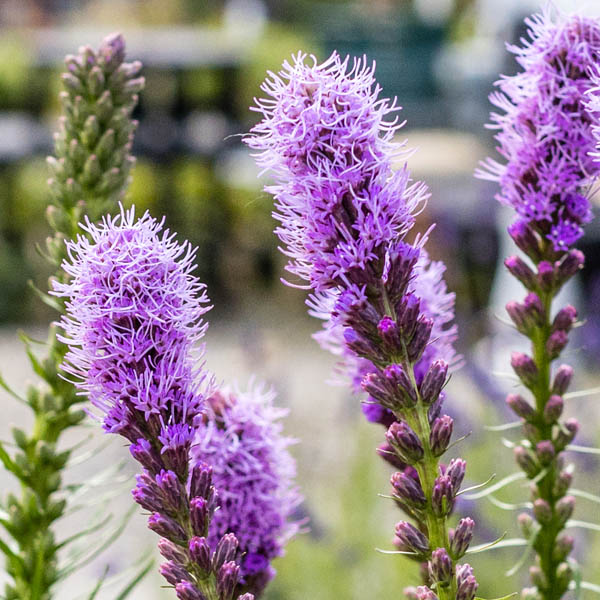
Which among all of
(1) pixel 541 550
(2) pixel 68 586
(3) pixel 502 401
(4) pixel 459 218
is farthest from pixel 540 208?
(4) pixel 459 218

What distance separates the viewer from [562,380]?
142 cm

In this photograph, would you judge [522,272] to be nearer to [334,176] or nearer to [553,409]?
[553,409]

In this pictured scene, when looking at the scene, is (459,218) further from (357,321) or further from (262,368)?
(357,321)

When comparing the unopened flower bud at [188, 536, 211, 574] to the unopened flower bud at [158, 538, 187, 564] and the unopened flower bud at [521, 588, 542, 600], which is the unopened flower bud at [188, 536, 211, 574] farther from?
the unopened flower bud at [521, 588, 542, 600]

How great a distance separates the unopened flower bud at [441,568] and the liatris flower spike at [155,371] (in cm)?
22

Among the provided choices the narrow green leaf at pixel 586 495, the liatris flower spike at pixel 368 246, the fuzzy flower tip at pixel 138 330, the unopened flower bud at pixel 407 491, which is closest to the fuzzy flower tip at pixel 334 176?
the liatris flower spike at pixel 368 246

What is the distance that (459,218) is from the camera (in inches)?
367

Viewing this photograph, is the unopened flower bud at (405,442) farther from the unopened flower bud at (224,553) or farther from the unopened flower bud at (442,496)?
the unopened flower bud at (224,553)

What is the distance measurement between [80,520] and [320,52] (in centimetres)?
740

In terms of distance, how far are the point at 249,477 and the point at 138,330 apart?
43 centimetres

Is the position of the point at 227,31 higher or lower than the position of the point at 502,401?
higher

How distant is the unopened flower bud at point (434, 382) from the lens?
1.14 metres

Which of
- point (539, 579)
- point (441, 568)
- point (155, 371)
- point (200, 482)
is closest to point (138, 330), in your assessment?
point (155, 371)

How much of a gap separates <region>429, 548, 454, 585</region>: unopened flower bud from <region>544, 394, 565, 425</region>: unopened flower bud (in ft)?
1.23
